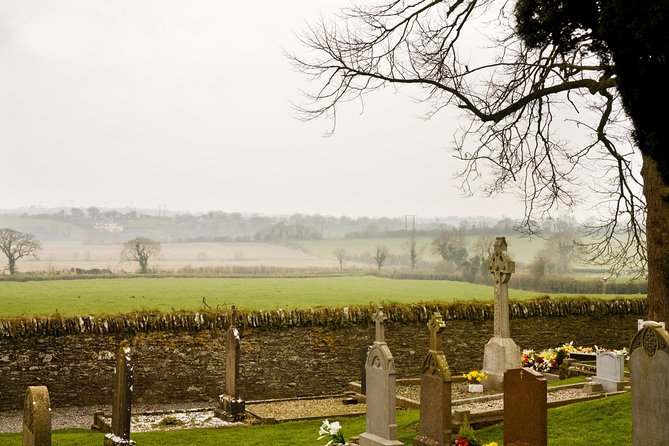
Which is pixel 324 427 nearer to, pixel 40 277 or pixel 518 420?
pixel 518 420

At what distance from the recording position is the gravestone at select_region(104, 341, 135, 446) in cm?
1283

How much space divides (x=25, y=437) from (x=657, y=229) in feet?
36.4

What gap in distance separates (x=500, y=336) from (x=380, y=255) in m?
17.6

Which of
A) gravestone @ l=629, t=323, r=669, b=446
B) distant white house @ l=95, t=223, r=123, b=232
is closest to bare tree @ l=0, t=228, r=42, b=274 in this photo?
distant white house @ l=95, t=223, r=123, b=232

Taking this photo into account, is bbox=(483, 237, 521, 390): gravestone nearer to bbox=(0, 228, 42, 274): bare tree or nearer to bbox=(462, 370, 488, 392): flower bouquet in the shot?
bbox=(462, 370, 488, 392): flower bouquet

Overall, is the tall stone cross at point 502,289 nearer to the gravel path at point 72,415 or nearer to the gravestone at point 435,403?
the gravestone at point 435,403

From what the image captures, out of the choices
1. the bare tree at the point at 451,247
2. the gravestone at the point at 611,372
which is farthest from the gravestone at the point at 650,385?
the bare tree at the point at 451,247

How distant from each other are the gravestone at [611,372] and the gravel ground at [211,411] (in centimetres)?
47

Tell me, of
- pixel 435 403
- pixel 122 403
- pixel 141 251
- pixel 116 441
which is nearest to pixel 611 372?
pixel 435 403

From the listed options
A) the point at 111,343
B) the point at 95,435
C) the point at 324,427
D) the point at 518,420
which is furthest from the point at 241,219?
the point at 518,420

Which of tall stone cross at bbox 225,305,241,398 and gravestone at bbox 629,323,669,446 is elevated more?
gravestone at bbox 629,323,669,446

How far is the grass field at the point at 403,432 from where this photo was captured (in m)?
11.5

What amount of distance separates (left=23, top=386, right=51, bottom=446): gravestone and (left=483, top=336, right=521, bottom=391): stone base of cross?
9.93 m

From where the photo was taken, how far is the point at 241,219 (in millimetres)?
38406
